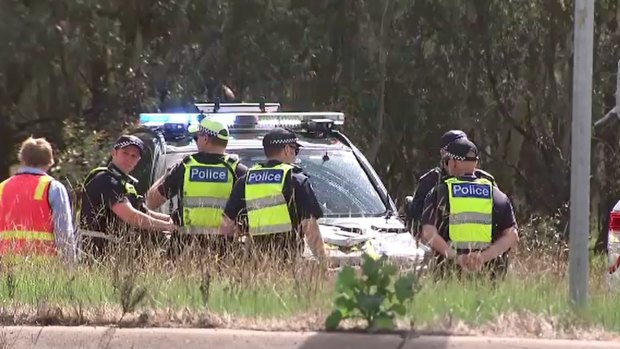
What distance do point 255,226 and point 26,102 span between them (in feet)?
45.8

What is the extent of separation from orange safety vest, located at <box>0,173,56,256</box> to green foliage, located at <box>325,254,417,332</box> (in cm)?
291

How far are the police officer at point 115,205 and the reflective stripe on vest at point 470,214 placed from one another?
191cm

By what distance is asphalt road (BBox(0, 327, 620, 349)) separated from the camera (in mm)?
4984

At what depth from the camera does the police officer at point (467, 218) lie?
7.11 m

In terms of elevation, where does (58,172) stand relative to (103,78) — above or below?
below

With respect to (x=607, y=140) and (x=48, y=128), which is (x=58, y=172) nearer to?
(x=48, y=128)

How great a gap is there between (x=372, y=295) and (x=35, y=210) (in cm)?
332

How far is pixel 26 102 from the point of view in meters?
20.2

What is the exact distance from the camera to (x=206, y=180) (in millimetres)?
7676

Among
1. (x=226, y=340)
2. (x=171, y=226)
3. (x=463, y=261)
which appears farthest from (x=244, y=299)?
→ (x=171, y=226)

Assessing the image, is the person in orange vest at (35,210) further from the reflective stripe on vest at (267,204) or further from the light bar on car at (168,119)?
the light bar on car at (168,119)

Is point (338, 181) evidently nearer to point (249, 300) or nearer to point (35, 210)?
point (35, 210)

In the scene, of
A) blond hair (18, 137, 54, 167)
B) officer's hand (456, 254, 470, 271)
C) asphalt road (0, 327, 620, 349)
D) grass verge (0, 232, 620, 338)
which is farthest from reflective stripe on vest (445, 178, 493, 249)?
blond hair (18, 137, 54, 167)

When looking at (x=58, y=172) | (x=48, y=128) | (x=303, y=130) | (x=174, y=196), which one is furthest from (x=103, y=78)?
(x=174, y=196)
